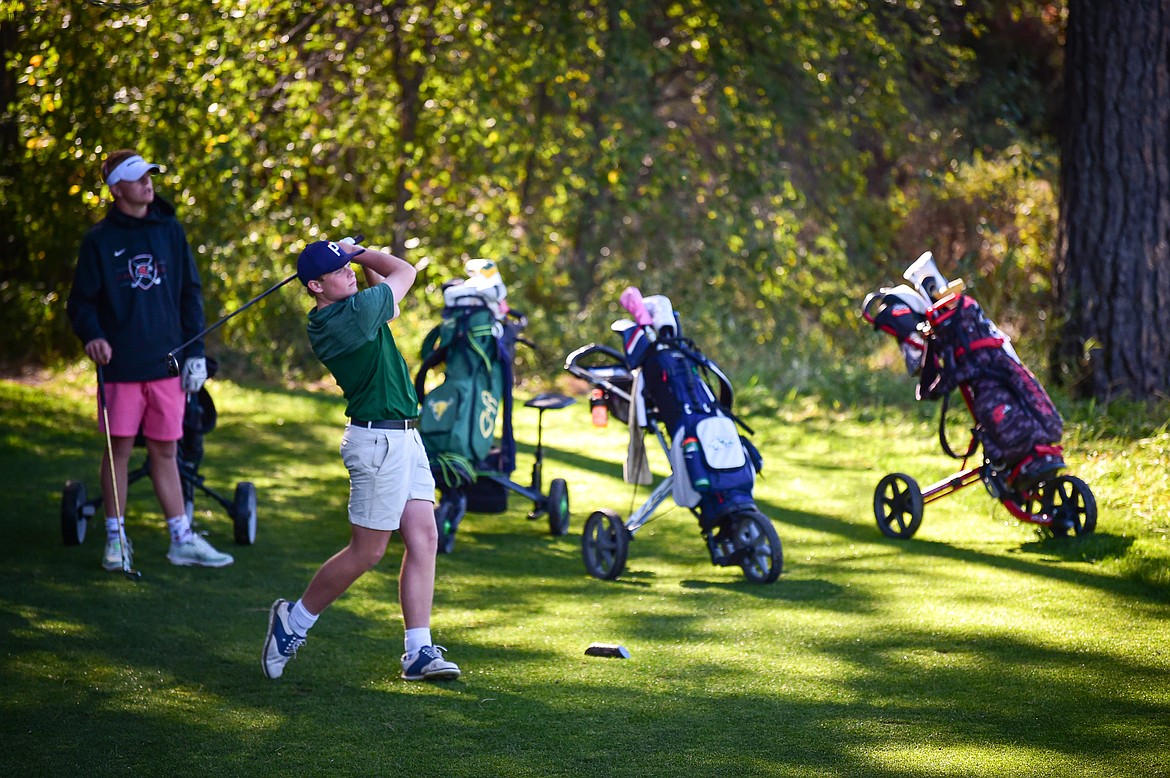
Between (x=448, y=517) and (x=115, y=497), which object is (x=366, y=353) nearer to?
(x=115, y=497)

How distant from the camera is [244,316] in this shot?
12805 millimetres

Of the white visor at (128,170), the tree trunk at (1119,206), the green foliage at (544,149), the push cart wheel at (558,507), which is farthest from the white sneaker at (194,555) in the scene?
the tree trunk at (1119,206)

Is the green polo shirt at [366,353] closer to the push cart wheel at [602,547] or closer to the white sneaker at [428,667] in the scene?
the white sneaker at [428,667]

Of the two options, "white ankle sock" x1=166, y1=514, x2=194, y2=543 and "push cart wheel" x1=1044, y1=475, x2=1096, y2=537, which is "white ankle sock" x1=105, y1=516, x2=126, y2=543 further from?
"push cart wheel" x1=1044, y1=475, x2=1096, y2=537

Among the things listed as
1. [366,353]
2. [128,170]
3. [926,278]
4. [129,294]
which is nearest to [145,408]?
[129,294]

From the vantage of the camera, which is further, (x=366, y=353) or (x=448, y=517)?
(x=448, y=517)

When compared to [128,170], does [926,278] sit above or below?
below

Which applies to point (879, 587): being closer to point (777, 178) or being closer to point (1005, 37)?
point (777, 178)

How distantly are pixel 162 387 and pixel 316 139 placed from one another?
693cm

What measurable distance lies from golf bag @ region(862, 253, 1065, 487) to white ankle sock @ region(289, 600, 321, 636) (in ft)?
12.0

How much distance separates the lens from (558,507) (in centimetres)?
795

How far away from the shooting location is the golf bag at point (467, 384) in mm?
7570

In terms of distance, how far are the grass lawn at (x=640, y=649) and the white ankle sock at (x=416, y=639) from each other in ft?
0.62

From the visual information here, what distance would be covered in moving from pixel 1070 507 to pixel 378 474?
12.6 feet
